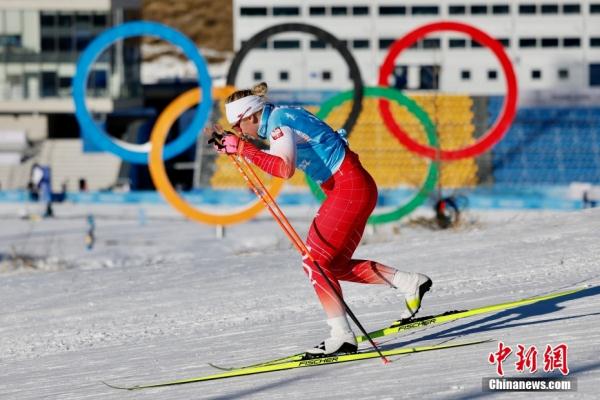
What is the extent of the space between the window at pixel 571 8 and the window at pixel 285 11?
41.3 feet

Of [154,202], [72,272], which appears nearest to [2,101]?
[154,202]

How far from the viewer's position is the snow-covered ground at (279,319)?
24.8 ft

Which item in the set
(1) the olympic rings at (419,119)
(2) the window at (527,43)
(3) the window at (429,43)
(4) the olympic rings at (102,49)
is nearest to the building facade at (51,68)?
(3) the window at (429,43)

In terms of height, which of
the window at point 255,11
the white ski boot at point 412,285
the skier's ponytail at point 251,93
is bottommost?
the white ski boot at point 412,285

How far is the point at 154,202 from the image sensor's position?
40.1 m

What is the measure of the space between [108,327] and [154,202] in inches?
1158

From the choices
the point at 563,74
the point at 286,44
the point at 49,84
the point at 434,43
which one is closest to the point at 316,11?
the point at 286,44

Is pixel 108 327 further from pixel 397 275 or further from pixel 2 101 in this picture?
pixel 2 101

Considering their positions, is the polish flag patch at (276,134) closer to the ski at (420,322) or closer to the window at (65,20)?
the ski at (420,322)

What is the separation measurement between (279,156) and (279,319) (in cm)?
300

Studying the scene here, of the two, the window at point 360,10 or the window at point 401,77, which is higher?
the window at point 360,10

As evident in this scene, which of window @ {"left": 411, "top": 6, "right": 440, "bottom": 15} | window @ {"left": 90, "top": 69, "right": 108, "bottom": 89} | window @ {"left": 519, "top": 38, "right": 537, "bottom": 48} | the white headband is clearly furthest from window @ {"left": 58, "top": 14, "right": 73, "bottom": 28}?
the white headband

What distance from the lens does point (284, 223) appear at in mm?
8367

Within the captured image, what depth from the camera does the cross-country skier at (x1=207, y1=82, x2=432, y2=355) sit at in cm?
790
